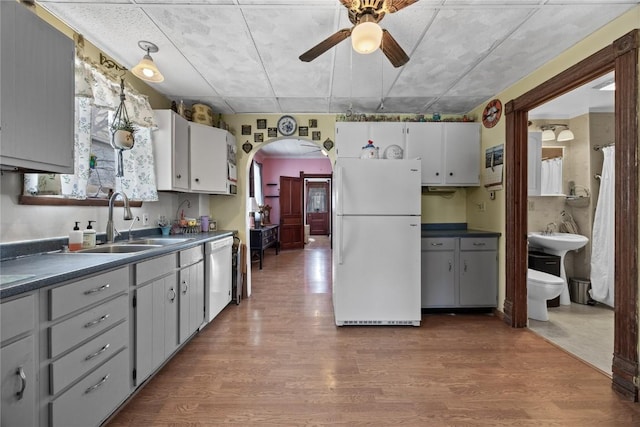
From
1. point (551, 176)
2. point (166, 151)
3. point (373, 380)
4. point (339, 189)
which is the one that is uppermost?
point (166, 151)

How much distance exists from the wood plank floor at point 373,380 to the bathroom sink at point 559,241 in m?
1.25

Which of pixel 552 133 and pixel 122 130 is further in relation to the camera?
pixel 552 133

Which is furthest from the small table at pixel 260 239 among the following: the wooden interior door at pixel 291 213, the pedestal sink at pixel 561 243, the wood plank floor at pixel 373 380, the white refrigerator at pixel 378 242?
the pedestal sink at pixel 561 243

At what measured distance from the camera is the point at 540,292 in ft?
9.17

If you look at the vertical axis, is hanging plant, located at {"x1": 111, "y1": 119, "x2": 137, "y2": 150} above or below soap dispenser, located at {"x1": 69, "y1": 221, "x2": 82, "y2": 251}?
above

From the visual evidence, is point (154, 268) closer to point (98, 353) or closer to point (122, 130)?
point (98, 353)

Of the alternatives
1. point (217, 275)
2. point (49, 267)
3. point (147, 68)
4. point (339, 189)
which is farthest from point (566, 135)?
point (49, 267)

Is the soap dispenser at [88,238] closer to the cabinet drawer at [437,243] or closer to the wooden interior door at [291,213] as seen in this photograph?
the cabinet drawer at [437,243]

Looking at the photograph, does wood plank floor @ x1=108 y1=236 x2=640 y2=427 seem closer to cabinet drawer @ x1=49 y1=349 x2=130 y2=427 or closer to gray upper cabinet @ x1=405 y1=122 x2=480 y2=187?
cabinet drawer @ x1=49 y1=349 x2=130 y2=427

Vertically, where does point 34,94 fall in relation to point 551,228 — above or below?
above

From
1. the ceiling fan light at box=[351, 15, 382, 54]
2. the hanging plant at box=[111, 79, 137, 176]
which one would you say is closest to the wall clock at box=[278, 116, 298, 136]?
the hanging plant at box=[111, 79, 137, 176]

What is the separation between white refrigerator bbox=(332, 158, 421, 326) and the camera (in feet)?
8.69

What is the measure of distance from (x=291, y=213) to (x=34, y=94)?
253 inches

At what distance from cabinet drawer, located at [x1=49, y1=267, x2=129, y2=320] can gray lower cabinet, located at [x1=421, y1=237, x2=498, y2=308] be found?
8.84 feet
